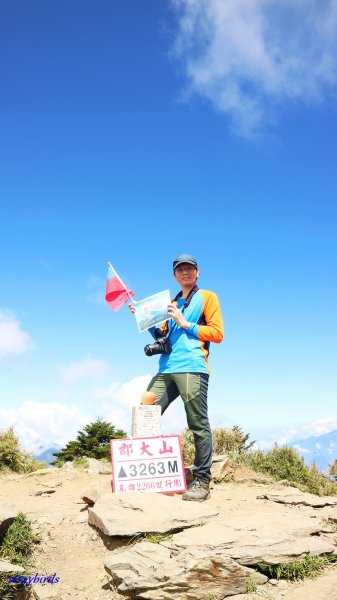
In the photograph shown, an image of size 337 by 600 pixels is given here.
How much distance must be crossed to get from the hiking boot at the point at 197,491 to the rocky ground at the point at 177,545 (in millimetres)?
291

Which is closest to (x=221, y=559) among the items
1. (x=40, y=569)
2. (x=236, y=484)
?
(x=40, y=569)

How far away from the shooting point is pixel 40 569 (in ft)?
16.5

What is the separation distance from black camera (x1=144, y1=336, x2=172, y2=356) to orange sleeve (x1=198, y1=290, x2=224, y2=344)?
0.51 metres

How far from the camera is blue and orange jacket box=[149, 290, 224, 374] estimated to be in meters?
6.43

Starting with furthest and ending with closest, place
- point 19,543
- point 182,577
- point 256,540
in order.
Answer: point 19,543 → point 256,540 → point 182,577

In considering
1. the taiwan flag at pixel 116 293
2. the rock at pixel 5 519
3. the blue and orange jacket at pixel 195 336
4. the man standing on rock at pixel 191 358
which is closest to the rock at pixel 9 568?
the rock at pixel 5 519

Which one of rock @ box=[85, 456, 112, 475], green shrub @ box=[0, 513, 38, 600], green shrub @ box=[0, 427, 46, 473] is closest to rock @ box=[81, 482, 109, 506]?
green shrub @ box=[0, 513, 38, 600]

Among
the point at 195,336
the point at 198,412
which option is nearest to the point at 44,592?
the point at 198,412

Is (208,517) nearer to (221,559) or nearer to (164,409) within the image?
(221,559)

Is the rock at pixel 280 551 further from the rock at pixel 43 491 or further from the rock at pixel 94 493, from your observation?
the rock at pixel 43 491

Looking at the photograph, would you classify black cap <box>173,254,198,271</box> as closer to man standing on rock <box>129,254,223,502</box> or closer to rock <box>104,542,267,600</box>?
man standing on rock <box>129,254,223,502</box>

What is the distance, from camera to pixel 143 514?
17.8ft

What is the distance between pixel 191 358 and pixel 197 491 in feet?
5.91

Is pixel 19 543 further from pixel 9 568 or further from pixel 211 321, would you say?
pixel 211 321
